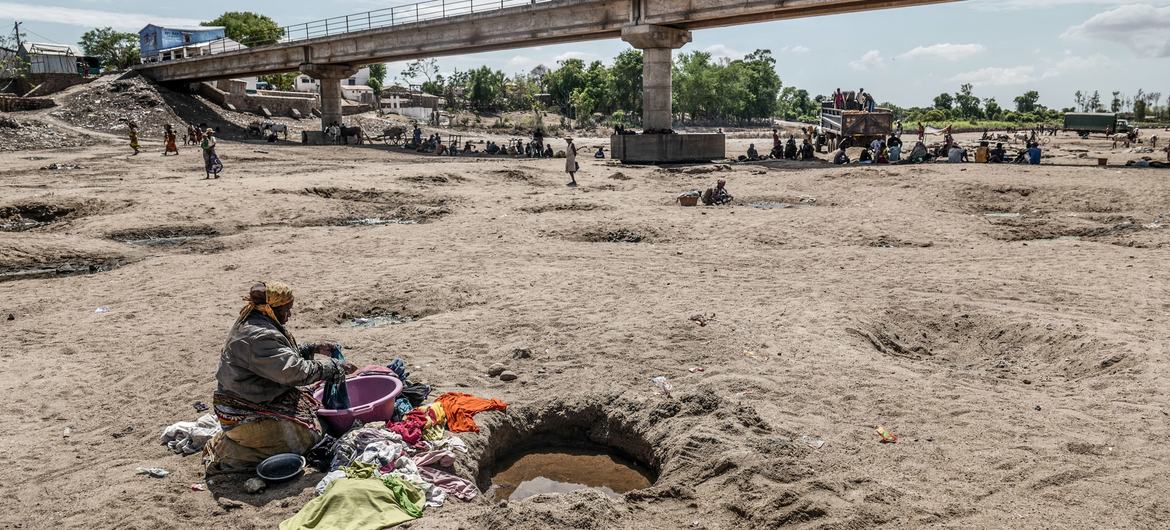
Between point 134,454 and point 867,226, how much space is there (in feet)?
40.1

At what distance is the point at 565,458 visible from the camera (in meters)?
5.82

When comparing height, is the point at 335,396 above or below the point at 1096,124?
below

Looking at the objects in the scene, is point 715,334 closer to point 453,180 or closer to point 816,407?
point 816,407

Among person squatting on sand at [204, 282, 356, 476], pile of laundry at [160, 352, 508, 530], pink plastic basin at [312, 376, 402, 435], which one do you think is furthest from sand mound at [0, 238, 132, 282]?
person squatting on sand at [204, 282, 356, 476]

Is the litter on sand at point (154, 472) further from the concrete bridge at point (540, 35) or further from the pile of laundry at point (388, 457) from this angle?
the concrete bridge at point (540, 35)

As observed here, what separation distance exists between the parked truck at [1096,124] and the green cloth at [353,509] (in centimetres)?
6283

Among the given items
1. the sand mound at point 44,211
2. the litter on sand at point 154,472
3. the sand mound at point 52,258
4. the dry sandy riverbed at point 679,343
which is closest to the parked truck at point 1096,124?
the dry sandy riverbed at point 679,343

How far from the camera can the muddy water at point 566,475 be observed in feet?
17.6

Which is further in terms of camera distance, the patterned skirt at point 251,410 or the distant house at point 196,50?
the distant house at point 196,50

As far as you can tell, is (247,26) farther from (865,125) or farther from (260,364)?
(260,364)

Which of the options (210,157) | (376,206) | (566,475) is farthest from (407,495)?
(210,157)

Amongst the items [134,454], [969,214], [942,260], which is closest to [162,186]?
[134,454]

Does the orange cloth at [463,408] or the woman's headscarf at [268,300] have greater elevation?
the woman's headscarf at [268,300]

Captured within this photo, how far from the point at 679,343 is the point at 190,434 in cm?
428
